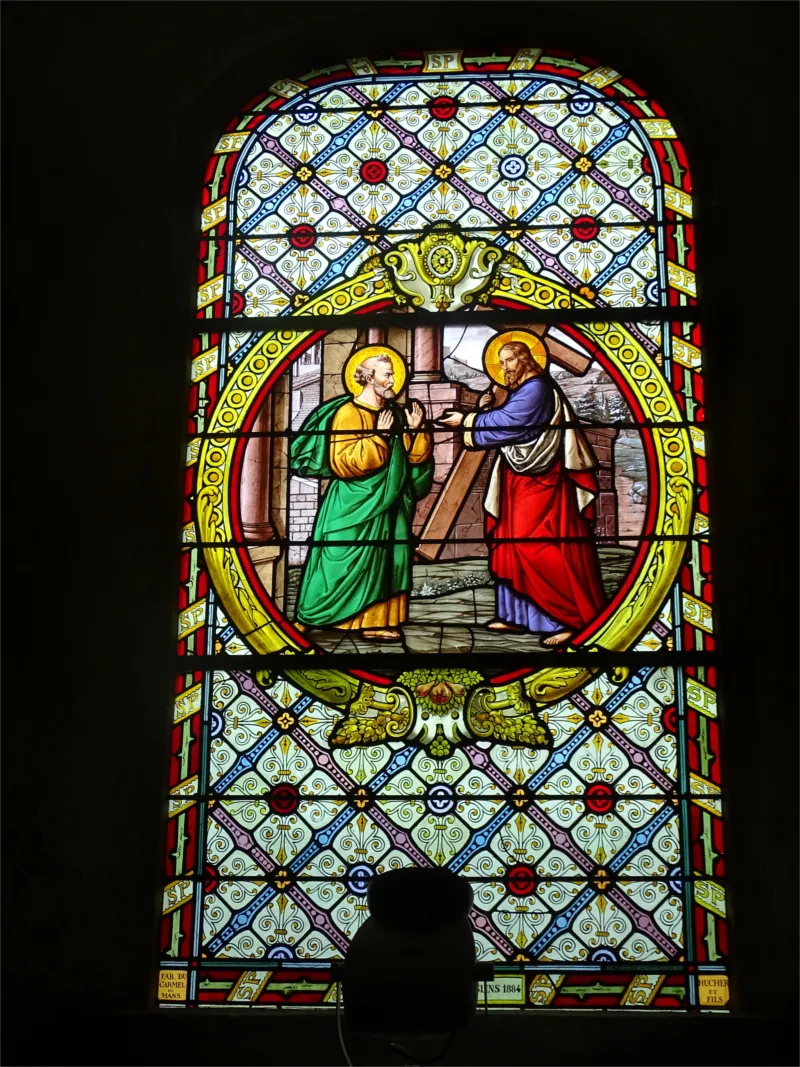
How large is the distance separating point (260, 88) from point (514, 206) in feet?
3.61

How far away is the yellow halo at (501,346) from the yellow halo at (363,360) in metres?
0.30

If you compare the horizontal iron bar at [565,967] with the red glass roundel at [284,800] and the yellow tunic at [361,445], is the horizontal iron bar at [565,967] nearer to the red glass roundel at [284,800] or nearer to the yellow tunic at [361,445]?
the red glass roundel at [284,800]

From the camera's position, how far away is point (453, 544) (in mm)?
5090

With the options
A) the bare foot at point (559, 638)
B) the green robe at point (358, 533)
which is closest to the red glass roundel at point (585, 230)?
the green robe at point (358, 533)

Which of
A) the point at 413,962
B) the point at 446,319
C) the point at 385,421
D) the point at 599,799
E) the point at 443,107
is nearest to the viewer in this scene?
the point at 413,962

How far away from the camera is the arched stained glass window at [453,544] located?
4668 millimetres

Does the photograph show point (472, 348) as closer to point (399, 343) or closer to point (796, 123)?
point (399, 343)

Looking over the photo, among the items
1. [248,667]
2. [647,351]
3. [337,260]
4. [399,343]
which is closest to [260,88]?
[337,260]

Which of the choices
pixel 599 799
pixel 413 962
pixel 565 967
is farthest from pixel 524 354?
pixel 413 962

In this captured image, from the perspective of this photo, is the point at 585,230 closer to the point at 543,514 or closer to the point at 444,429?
the point at 444,429

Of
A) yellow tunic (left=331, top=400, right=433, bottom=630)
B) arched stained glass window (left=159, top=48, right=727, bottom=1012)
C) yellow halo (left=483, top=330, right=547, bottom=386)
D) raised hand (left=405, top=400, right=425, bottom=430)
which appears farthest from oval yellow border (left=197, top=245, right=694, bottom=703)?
raised hand (left=405, top=400, right=425, bottom=430)

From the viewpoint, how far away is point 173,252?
5422 millimetres

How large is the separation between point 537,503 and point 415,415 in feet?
1.74

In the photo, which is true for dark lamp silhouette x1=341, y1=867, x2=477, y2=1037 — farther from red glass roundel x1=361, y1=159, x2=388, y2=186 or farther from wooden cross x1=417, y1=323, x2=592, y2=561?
red glass roundel x1=361, y1=159, x2=388, y2=186
